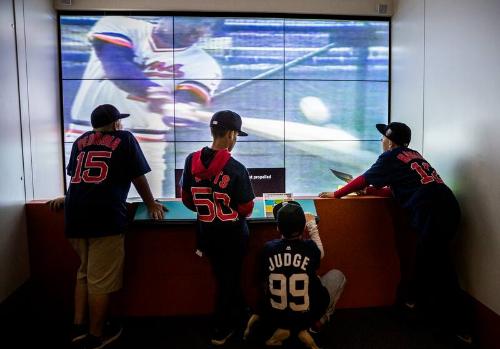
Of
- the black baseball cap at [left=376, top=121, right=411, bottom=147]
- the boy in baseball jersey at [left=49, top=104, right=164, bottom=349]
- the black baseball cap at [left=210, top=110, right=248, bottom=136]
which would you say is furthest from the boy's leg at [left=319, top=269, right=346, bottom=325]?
the boy in baseball jersey at [left=49, top=104, right=164, bottom=349]

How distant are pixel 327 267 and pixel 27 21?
9.17 ft

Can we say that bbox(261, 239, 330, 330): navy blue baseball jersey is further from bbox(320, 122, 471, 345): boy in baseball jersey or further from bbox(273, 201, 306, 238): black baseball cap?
bbox(320, 122, 471, 345): boy in baseball jersey

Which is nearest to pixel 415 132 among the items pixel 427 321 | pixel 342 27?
pixel 342 27

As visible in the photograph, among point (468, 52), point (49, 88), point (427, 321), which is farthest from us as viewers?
point (49, 88)

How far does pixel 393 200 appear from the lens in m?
3.02

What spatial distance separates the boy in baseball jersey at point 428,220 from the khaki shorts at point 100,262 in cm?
162

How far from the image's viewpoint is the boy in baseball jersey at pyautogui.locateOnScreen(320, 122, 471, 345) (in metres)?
2.61

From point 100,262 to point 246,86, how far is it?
2105 mm

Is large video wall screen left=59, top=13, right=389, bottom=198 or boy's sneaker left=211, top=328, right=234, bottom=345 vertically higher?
large video wall screen left=59, top=13, right=389, bottom=198

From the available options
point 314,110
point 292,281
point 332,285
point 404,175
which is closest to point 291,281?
point 292,281

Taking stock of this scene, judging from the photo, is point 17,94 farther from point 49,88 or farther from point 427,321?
point 427,321

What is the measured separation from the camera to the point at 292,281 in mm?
2318

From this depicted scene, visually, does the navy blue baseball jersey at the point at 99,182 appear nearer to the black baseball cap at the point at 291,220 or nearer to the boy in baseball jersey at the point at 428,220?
the black baseball cap at the point at 291,220

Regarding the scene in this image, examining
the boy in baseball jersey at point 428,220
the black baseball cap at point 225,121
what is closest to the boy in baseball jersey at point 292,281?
the black baseball cap at point 225,121
